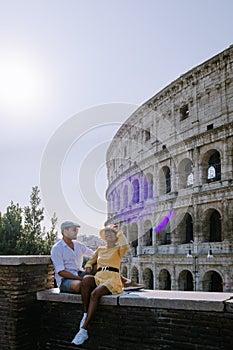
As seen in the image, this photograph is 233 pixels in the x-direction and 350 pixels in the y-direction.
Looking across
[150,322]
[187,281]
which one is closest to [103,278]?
[150,322]

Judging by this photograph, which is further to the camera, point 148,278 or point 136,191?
point 136,191

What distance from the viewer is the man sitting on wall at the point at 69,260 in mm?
5133

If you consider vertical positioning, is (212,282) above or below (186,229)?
below

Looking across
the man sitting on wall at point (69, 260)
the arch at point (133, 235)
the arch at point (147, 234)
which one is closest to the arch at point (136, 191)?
the arch at point (133, 235)

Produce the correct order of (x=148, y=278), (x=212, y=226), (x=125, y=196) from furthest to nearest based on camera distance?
1. (x=125, y=196)
2. (x=148, y=278)
3. (x=212, y=226)

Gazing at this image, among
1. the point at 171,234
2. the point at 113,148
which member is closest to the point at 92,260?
the point at 171,234

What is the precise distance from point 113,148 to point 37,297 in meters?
29.4

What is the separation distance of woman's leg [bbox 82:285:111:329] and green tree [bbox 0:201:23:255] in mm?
→ 18524

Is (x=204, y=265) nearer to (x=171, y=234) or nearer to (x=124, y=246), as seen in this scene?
(x=171, y=234)

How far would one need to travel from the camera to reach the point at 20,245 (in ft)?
73.6

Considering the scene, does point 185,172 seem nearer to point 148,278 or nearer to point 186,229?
point 186,229

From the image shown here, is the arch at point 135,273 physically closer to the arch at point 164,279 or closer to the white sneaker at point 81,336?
the arch at point 164,279

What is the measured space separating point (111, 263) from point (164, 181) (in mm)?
19563

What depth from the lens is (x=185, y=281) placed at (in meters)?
22.0
